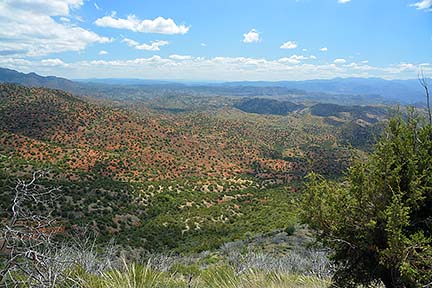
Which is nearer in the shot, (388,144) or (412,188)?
(412,188)

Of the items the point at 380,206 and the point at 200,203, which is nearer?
the point at 380,206

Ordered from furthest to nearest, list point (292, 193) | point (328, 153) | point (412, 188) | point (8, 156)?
point (328, 153), point (292, 193), point (8, 156), point (412, 188)

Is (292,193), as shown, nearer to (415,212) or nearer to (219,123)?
(415,212)

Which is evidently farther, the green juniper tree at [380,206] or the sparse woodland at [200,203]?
the green juniper tree at [380,206]

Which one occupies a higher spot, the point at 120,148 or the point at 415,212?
the point at 415,212

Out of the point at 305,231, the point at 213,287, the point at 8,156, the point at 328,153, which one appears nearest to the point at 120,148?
the point at 8,156

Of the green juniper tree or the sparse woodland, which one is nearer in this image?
the sparse woodland

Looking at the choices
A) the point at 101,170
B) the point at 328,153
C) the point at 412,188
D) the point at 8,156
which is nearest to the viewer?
the point at 412,188

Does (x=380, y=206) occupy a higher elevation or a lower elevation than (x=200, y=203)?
higher
